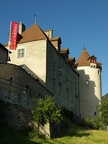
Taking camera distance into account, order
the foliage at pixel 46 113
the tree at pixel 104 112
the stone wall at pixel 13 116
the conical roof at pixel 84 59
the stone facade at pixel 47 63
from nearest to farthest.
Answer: the stone wall at pixel 13 116
the foliage at pixel 46 113
the stone facade at pixel 47 63
the tree at pixel 104 112
the conical roof at pixel 84 59

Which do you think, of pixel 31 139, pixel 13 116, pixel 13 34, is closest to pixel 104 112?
pixel 13 34

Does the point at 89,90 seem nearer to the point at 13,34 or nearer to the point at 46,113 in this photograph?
the point at 13,34

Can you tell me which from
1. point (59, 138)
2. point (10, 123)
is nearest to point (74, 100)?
point (59, 138)

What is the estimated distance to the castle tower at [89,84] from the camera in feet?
156

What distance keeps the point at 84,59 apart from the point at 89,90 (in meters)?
6.33

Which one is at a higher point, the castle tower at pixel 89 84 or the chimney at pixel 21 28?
the chimney at pixel 21 28

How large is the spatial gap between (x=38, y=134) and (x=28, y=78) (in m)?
5.70

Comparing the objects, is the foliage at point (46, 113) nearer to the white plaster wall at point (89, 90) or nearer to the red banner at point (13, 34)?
the red banner at point (13, 34)

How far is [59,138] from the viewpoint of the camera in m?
21.9

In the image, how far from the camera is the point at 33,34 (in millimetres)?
35906

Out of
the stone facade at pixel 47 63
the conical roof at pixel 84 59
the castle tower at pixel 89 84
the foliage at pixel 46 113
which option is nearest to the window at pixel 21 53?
the stone facade at pixel 47 63

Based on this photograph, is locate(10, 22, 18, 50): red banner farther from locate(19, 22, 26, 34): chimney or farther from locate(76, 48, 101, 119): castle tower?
locate(76, 48, 101, 119): castle tower

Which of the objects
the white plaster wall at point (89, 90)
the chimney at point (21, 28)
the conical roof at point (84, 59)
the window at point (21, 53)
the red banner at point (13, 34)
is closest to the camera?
the window at point (21, 53)

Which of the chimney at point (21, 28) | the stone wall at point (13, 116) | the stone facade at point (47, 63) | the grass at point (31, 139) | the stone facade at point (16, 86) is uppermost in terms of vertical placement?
the chimney at point (21, 28)
